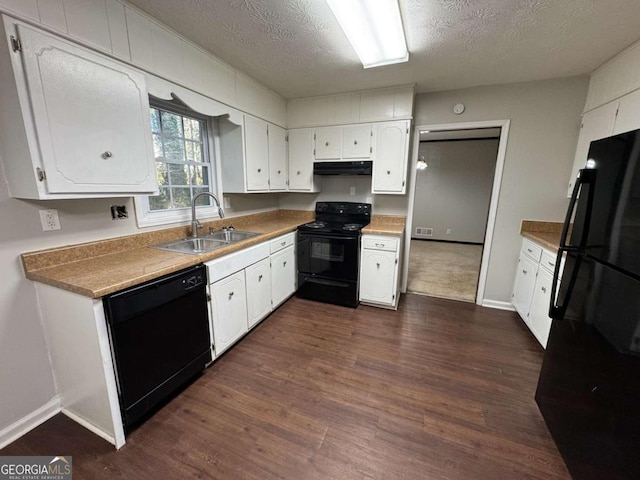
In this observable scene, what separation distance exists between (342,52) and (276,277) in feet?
7.04

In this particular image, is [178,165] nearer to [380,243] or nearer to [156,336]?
[156,336]

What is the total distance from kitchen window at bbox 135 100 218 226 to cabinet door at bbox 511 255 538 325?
3214 mm

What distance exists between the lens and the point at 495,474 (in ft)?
4.28

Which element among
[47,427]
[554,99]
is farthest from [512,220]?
[47,427]

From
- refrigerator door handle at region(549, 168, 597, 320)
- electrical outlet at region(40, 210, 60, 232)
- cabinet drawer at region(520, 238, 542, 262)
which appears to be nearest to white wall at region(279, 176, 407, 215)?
cabinet drawer at region(520, 238, 542, 262)

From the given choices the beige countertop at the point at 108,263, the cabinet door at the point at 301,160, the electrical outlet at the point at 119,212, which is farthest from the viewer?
the cabinet door at the point at 301,160

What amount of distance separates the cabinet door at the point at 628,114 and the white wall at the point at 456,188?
13.2 feet

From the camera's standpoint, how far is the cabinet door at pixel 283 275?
279cm

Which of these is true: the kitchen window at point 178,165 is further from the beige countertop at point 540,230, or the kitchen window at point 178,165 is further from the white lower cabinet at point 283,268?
the beige countertop at point 540,230

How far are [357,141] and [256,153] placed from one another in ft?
3.83

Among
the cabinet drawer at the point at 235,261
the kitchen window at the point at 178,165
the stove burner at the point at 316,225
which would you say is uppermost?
the kitchen window at the point at 178,165

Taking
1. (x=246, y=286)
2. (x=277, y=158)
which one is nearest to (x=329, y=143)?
(x=277, y=158)

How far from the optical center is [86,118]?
1374mm

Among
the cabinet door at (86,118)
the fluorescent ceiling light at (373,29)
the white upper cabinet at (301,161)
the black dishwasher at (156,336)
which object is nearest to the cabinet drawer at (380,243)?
the white upper cabinet at (301,161)
